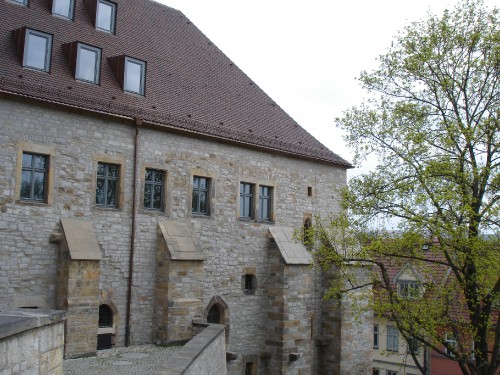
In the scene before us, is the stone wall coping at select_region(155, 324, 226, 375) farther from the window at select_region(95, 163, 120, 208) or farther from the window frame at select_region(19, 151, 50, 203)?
the window frame at select_region(19, 151, 50, 203)

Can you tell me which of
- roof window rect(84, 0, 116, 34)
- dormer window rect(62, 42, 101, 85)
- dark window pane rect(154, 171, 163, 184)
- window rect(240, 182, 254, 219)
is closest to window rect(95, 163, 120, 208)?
dark window pane rect(154, 171, 163, 184)

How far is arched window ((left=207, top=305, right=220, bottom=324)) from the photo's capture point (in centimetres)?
1752

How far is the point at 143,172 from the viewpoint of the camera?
15797mm

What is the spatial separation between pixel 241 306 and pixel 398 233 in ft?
19.6

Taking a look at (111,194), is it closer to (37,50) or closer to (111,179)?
(111,179)

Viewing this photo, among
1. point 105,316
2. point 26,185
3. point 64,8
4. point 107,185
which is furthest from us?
point 64,8

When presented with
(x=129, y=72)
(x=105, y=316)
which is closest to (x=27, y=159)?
(x=129, y=72)

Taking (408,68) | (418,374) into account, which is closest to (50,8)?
(408,68)

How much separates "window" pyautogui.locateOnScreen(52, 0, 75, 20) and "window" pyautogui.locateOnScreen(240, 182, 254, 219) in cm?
703

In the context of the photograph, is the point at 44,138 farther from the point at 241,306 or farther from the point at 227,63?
the point at 227,63

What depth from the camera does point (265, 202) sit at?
19.5 meters

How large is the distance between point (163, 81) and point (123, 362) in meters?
8.69

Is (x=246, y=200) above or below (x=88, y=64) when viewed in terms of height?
below

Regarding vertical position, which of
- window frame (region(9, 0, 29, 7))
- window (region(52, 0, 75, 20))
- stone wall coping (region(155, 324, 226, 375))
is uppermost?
window (region(52, 0, 75, 20))
